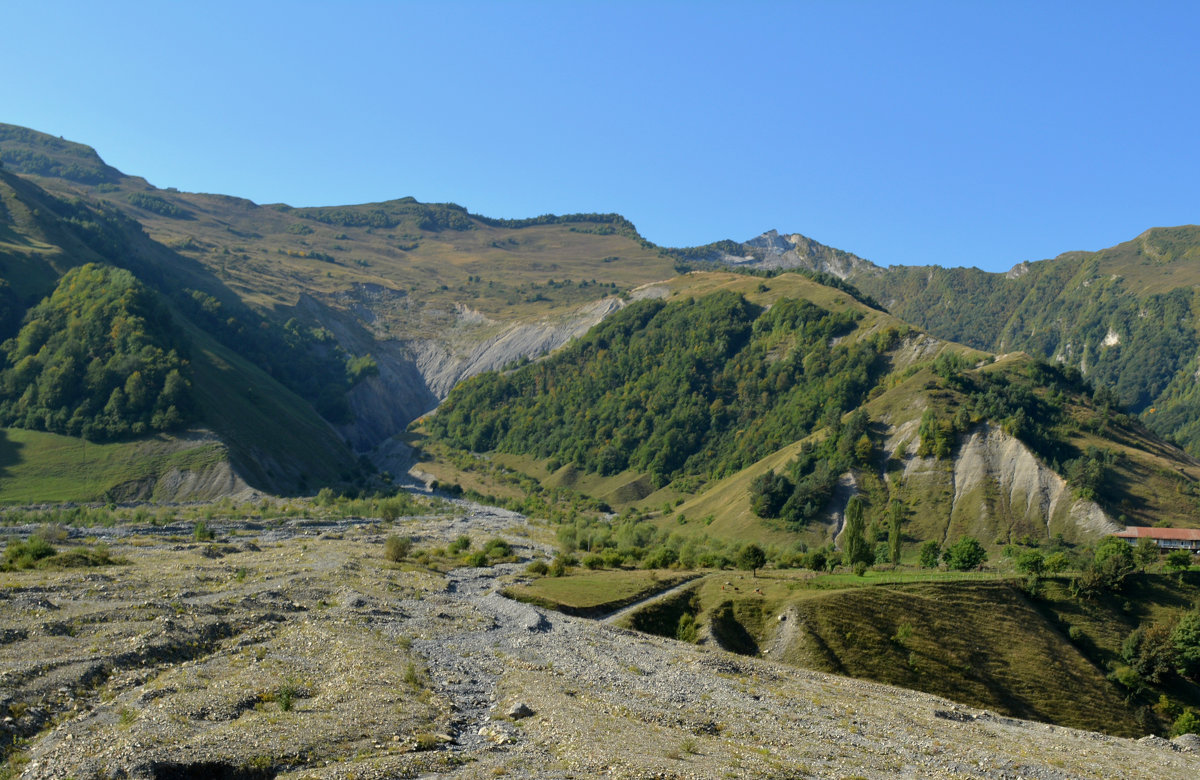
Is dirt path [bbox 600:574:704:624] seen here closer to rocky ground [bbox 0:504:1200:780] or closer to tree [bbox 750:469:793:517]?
rocky ground [bbox 0:504:1200:780]

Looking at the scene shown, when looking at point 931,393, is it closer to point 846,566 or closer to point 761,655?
point 846,566

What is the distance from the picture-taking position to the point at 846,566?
81.2 m

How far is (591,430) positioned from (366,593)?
12282cm

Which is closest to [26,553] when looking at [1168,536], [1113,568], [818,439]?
[1113,568]

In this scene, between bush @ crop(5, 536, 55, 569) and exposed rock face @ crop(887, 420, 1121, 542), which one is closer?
bush @ crop(5, 536, 55, 569)

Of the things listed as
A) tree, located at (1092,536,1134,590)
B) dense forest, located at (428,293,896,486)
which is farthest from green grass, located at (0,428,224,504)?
tree, located at (1092,536,1134,590)

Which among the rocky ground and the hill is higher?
the hill

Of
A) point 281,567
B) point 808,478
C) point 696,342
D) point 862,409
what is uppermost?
point 696,342

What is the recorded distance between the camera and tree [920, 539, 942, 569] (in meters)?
78.4

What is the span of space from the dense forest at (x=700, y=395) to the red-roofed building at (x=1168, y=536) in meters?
44.3

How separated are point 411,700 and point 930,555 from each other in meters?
62.4

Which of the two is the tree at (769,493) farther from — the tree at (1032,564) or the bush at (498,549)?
the tree at (1032,564)

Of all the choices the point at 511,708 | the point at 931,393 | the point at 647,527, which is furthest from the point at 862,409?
the point at 511,708

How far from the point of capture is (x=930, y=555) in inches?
3179
